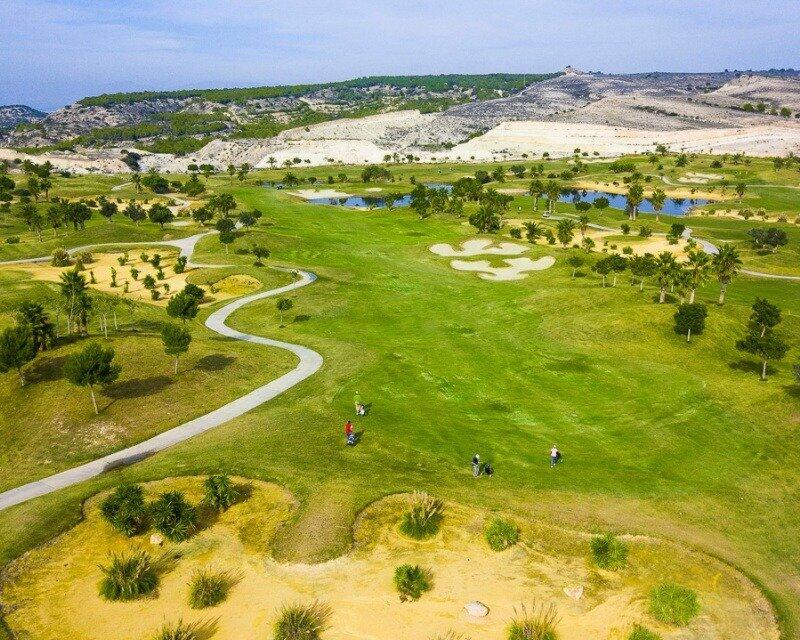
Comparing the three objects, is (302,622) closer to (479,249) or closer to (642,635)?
(642,635)

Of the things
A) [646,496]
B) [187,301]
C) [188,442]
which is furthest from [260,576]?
[187,301]

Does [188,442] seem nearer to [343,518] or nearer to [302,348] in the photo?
[343,518]

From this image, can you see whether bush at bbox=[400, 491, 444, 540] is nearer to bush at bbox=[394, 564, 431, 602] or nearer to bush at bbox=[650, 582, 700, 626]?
bush at bbox=[394, 564, 431, 602]

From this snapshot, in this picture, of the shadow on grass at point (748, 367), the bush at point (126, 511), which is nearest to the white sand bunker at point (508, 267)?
the shadow on grass at point (748, 367)

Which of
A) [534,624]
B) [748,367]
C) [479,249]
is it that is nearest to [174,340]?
[534,624]

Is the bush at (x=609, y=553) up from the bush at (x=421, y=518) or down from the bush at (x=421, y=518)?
down

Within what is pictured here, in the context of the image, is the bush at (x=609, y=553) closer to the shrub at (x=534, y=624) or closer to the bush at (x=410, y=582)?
the shrub at (x=534, y=624)

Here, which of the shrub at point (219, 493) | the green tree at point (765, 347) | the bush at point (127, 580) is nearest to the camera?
the bush at point (127, 580)
